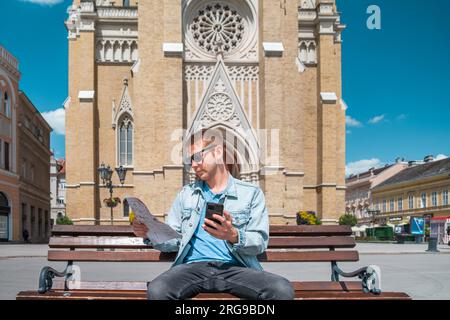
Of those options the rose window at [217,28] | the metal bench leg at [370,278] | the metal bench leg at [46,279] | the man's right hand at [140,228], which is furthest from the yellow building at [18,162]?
the metal bench leg at [370,278]

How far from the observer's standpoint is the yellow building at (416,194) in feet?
159

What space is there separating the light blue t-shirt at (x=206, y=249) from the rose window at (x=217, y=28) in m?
28.7

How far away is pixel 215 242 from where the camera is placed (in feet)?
13.9

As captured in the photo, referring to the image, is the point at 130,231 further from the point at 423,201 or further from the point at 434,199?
the point at 423,201

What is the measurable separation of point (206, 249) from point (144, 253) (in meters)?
0.88

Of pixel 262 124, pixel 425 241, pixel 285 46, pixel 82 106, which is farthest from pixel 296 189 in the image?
pixel 425 241

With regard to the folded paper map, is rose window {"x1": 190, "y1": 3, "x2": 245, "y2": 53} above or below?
above

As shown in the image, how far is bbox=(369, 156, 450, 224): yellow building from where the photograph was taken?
159ft

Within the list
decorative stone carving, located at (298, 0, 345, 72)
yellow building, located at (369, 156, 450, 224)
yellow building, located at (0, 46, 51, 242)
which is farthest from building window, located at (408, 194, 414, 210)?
yellow building, located at (0, 46, 51, 242)

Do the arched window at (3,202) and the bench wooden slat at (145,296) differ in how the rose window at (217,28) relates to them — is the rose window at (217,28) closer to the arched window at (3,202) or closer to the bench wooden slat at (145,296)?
the arched window at (3,202)

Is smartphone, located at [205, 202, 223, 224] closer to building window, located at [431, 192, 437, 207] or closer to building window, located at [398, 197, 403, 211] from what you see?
building window, located at [431, 192, 437, 207]

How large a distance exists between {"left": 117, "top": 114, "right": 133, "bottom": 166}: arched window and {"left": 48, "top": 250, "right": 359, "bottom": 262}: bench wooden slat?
92.1ft

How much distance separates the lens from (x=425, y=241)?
44000 millimetres

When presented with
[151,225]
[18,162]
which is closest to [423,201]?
[18,162]
